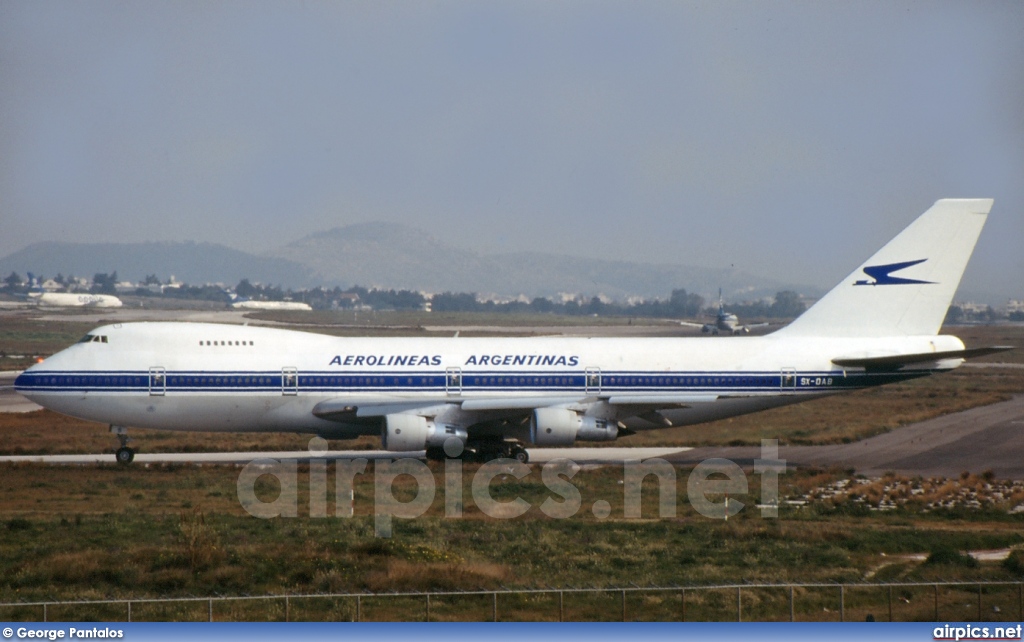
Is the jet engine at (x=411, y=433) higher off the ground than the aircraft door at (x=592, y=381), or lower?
lower

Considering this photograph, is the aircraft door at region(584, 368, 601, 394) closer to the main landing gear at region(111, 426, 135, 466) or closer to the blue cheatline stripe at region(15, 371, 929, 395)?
the blue cheatline stripe at region(15, 371, 929, 395)

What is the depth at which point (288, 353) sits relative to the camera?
127ft

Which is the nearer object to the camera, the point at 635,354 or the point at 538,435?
the point at 538,435

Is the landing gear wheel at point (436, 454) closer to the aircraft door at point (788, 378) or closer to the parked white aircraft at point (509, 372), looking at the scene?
the parked white aircraft at point (509, 372)

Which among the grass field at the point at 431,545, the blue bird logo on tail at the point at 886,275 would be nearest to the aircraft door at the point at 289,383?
the grass field at the point at 431,545

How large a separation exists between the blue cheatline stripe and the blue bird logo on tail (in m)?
3.74

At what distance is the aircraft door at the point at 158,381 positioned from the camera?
3772 cm

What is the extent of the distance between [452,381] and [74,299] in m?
121

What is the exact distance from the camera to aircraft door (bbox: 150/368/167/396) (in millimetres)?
37719

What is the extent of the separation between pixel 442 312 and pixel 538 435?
145985 mm

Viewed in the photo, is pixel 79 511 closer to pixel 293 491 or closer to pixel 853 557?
pixel 293 491

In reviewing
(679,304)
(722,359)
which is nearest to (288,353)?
(722,359)

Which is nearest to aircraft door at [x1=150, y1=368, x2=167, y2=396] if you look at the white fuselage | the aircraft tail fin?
the white fuselage

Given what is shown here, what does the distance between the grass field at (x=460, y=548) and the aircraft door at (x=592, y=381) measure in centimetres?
399
